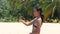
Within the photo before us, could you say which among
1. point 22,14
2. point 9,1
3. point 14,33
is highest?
point 9,1

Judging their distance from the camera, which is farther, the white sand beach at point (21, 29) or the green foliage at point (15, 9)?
the green foliage at point (15, 9)

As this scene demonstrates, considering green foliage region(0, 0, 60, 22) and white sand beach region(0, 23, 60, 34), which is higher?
green foliage region(0, 0, 60, 22)

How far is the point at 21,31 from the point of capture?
357 centimetres

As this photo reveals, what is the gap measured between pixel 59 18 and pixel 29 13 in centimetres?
76

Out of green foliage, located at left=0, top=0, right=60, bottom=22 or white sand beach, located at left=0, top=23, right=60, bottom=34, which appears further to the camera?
green foliage, located at left=0, top=0, right=60, bottom=22

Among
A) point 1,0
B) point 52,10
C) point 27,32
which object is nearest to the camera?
point 27,32

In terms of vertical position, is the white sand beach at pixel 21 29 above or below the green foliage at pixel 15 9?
below

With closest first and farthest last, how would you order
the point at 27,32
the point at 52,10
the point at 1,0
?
1. the point at 27,32
2. the point at 1,0
3. the point at 52,10

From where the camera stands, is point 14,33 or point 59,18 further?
point 59,18

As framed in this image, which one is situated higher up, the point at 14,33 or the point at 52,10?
the point at 52,10

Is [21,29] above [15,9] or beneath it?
beneath

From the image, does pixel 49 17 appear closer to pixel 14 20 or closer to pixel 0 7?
pixel 14 20

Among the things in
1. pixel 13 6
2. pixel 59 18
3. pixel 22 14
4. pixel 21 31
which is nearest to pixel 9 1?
pixel 13 6

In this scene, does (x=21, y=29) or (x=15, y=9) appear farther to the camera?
(x=15, y=9)
